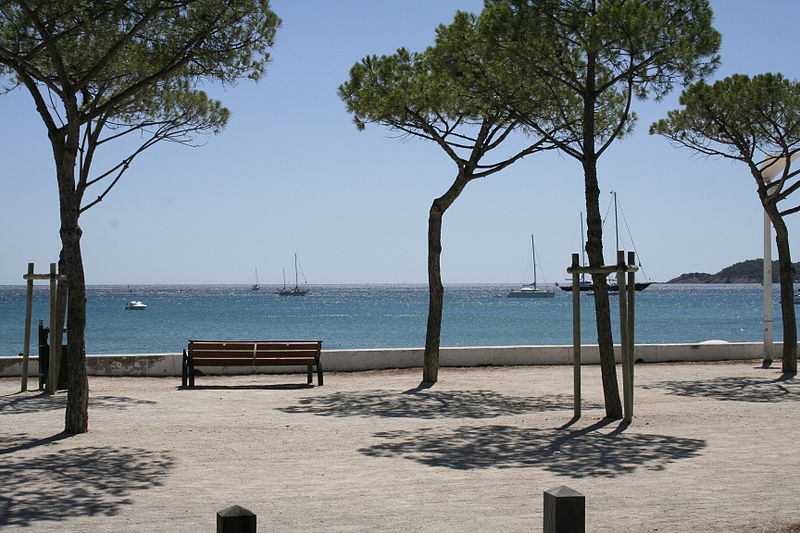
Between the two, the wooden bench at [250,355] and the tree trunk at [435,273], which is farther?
the tree trunk at [435,273]

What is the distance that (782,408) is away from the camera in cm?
1177

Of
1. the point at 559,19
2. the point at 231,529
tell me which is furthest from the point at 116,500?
the point at 559,19

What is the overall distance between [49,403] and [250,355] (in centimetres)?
361

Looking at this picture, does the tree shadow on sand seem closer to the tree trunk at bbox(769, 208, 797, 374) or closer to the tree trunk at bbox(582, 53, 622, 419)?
the tree trunk at bbox(582, 53, 622, 419)

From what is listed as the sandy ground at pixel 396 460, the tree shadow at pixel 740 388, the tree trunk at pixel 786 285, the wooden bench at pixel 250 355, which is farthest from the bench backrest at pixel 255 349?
the tree trunk at pixel 786 285

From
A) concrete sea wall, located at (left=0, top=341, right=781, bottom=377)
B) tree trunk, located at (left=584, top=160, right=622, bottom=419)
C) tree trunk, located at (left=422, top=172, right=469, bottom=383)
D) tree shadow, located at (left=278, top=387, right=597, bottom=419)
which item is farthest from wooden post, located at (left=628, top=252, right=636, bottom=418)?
concrete sea wall, located at (left=0, top=341, right=781, bottom=377)

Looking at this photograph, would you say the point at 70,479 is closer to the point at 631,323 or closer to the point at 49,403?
the point at 49,403

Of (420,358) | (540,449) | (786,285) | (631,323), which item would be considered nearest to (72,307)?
(540,449)

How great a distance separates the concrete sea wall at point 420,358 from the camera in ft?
52.6

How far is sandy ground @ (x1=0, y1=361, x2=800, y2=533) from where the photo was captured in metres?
6.20

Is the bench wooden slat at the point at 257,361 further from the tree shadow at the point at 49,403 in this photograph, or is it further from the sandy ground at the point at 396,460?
the tree shadow at the point at 49,403

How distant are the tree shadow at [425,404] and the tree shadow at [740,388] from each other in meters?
1.93

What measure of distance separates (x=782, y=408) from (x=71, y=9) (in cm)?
933

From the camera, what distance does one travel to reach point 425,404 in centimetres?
1231
